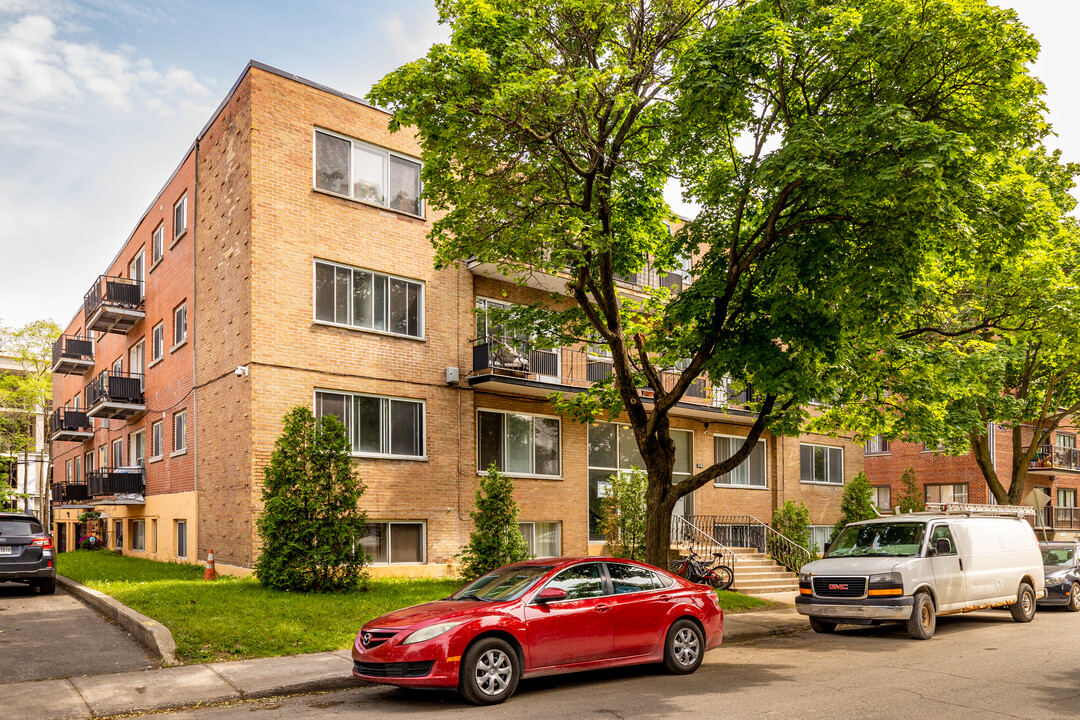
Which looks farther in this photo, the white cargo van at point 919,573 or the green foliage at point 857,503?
the green foliage at point 857,503

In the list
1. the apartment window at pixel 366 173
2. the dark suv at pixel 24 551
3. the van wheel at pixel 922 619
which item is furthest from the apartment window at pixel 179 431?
the van wheel at pixel 922 619

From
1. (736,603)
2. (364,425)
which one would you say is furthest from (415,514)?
(736,603)

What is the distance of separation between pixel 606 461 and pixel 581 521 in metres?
1.98

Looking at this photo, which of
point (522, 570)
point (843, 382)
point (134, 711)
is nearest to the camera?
point (134, 711)

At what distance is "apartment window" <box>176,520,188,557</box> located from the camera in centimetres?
2173

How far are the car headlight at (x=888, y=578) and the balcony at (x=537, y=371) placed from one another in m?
5.36

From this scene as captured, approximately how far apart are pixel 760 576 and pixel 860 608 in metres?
7.86

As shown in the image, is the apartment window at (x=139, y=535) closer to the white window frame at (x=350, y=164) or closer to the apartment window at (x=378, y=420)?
the apartment window at (x=378, y=420)

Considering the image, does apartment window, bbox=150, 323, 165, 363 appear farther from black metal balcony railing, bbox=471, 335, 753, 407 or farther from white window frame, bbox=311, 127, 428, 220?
black metal balcony railing, bbox=471, 335, 753, 407

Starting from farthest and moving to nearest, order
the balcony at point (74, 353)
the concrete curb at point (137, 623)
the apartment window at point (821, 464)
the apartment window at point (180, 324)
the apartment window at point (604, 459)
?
the balcony at point (74, 353) < the apartment window at point (821, 464) < the apartment window at point (604, 459) < the apartment window at point (180, 324) < the concrete curb at point (137, 623)

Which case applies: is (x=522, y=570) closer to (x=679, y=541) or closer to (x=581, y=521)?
(x=581, y=521)

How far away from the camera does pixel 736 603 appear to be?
16.9m

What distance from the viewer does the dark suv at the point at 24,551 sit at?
15.9 metres

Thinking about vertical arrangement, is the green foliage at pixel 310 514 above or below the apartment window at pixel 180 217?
below
